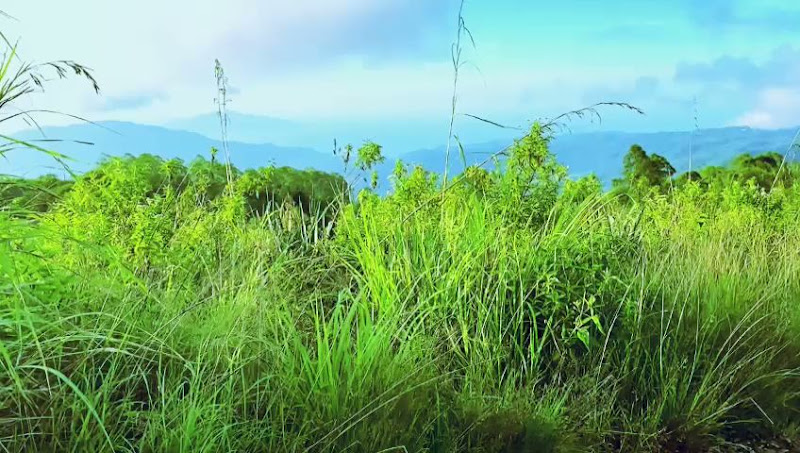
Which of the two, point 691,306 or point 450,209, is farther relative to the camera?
point 450,209

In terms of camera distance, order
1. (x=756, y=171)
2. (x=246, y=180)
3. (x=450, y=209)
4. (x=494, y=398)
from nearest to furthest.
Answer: (x=494, y=398), (x=450, y=209), (x=246, y=180), (x=756, y=171)

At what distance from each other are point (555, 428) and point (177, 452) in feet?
4.59

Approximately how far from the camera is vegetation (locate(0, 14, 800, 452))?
2555 millimetres

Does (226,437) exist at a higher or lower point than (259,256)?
lower

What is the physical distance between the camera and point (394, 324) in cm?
286

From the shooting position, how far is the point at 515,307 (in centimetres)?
364

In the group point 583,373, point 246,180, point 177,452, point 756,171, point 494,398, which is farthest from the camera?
point 756,171

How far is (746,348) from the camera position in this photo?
155 inches

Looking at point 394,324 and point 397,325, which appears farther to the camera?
point 397,325

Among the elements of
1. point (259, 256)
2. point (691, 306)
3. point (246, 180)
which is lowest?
point (691, 306)

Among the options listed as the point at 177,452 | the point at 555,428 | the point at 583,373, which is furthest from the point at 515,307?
the point at 177,452

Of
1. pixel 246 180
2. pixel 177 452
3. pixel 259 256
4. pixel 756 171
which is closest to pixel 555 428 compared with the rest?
pixel 177 452

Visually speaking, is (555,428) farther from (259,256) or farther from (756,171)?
(756,171)

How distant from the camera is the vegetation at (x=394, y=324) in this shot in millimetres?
2555
